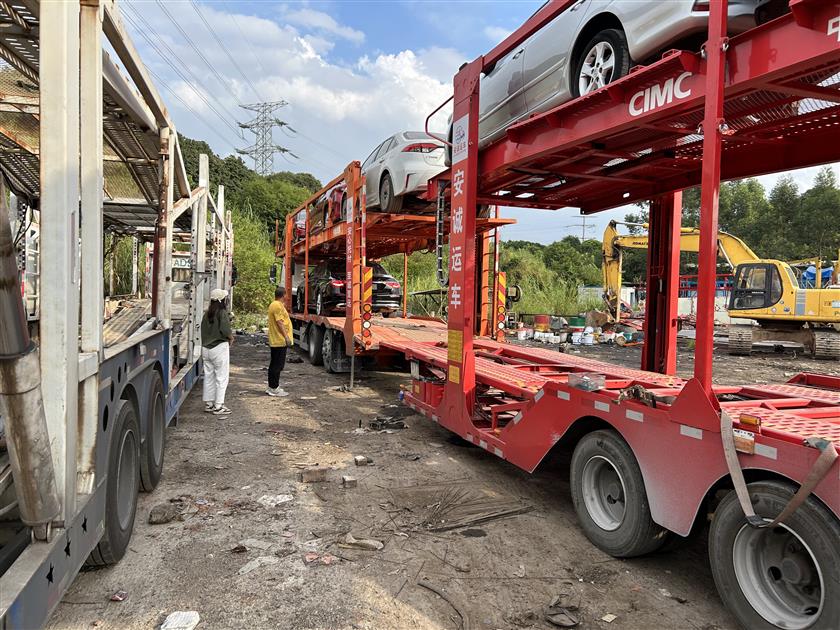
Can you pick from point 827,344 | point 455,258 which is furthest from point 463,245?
point 827,344

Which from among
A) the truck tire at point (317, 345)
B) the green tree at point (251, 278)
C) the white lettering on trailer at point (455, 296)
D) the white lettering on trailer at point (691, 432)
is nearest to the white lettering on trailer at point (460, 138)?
the white lettering on trailer at point (455, 296)

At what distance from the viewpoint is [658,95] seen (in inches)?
140

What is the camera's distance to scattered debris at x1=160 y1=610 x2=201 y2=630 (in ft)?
9.73

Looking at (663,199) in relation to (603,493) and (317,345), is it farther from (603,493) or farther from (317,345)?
(317,345)

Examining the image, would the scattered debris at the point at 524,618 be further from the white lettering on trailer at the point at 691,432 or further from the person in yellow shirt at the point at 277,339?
the person in yellow shirt at the point at 277,339

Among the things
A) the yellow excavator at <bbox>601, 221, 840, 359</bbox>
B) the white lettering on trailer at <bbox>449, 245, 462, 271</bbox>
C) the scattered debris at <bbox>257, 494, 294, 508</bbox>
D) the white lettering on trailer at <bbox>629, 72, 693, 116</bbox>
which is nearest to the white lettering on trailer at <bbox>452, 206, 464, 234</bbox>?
the white lettering on trailer at <bbox>449, 245, 462, 271</bbox>

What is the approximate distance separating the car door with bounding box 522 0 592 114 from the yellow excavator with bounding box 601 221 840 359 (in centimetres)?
1164

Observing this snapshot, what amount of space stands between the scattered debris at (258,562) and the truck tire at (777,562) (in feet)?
8.42

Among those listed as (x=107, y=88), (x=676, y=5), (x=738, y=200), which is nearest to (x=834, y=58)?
(x=676, y=5)

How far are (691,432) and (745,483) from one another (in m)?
0.39

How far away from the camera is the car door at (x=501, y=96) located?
5.35 metres

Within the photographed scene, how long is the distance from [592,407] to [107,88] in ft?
12.0

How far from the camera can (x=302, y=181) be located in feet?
189

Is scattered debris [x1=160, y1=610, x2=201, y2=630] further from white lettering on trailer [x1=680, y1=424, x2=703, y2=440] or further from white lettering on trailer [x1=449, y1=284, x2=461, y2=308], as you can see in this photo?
white lettering on trailer [x1=449, y1=284, x2=461, y2=308]
